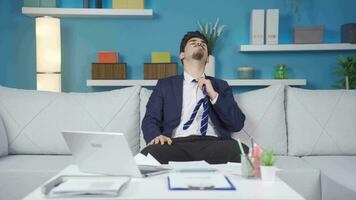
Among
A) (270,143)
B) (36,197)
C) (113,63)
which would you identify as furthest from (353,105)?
(36,197)

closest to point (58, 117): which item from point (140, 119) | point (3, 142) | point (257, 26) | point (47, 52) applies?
point (3, 142)

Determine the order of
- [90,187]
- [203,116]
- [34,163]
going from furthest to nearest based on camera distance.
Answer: [203,116] → [34,163] → [90,187]

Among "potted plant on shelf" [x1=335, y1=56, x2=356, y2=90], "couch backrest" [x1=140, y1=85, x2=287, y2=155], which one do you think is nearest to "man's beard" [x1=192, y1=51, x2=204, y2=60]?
"couch backrest" [x1=140, y1=85, x2=287, y2=155]

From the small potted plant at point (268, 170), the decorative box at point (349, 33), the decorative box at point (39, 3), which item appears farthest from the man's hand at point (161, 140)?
the decorative box at point (349, 33)

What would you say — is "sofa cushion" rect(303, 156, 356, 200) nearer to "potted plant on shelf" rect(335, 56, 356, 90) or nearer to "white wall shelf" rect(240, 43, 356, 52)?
"potted plant on shelf" rect(335, 56, 356, 90)

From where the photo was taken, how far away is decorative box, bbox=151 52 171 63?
11.6 feet

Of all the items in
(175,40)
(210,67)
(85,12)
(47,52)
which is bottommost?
(210,67)

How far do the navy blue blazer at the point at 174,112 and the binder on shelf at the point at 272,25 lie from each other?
1146 mm

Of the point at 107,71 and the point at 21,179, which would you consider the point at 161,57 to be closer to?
the point at 107,71

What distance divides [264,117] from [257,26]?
1187 millimetres

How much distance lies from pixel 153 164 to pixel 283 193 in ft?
1.81

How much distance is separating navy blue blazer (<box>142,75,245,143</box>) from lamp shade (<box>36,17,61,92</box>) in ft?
3.86

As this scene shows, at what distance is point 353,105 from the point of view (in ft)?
8.58

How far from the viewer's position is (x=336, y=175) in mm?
2061
